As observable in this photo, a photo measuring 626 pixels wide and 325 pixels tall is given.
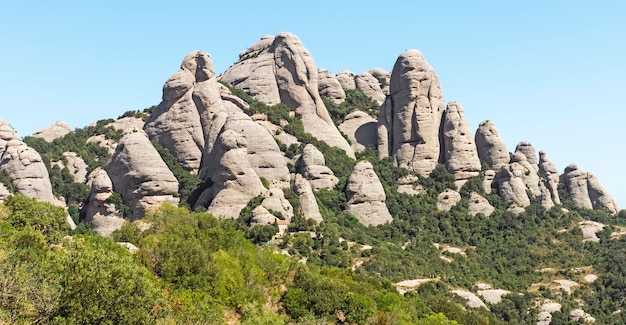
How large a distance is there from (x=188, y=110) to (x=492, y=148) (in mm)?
47233

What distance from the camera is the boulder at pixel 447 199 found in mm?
105000

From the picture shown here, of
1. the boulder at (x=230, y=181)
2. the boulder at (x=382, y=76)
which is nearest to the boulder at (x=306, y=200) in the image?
the boulder at (x=230, y=181)

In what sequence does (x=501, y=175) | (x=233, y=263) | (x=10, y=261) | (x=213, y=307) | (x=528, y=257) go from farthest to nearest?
(x=501, y=175)
(x=528, y=257)
(x=233, y=263)
(x=213, y=307)
(x=10, y=261)

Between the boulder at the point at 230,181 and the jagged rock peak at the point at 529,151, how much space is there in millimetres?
52544

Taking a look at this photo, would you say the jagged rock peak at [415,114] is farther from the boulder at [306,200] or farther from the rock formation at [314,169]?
the boulder at [306,200]

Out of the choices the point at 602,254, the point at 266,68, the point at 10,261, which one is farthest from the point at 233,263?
the point at 266,68

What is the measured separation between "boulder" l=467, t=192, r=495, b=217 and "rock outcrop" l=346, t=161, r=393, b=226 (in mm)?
13029

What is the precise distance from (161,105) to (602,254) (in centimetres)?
6345

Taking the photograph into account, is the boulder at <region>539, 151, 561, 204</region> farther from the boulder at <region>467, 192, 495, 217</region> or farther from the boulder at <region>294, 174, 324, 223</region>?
the boulder at <region>294, 174, 324, 223</region>

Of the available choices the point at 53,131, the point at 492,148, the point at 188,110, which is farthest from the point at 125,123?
the point at 492,148

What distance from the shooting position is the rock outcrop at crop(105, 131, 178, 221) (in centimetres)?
8562

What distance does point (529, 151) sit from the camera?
120m

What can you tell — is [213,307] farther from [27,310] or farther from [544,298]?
[544,298]

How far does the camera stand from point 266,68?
11800 cm
